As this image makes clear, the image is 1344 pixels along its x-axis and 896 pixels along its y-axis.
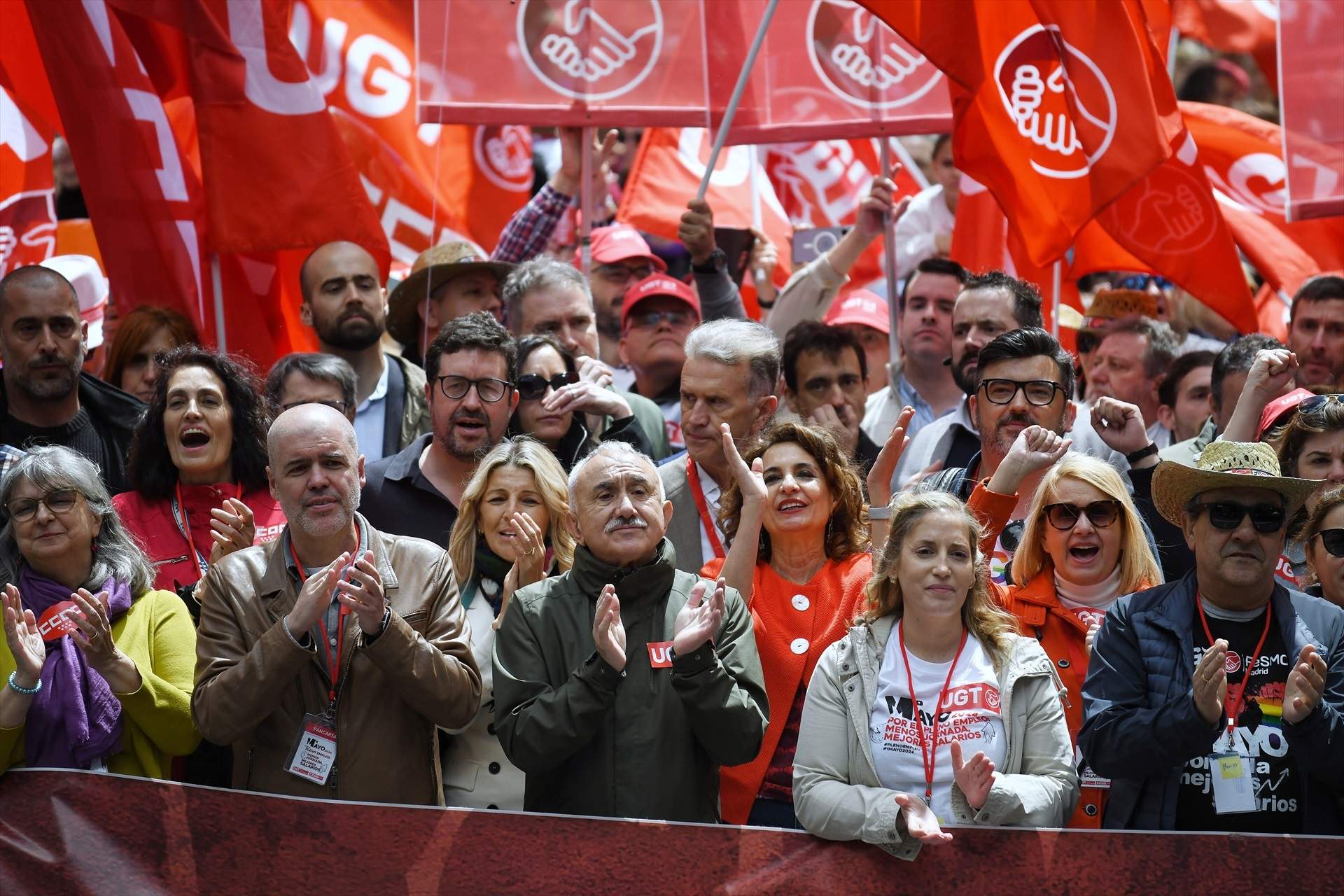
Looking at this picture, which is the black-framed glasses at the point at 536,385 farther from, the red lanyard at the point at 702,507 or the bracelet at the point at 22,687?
the bracelet at the point at 22,687

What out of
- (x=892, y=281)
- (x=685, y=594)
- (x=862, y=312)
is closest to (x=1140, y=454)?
(x=685, y=594)

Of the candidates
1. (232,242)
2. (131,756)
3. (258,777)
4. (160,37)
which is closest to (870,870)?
(258,777)

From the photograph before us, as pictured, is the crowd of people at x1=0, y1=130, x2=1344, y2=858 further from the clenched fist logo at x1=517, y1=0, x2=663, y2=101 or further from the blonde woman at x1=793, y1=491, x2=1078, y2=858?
the clenched fist logo at x1=517, y1=0, x2=663, y2=101

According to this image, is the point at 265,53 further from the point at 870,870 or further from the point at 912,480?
the point at 870,870

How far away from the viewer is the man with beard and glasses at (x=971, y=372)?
658cm

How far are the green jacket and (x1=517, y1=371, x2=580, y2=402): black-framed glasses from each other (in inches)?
60.5

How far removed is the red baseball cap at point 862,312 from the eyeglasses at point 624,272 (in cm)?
87

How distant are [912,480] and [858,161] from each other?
4.46m

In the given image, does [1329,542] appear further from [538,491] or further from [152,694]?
[152,694]

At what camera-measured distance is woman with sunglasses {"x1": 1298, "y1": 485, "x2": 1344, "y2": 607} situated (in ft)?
17.8

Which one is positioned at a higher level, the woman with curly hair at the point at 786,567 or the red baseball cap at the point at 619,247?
the red baseball cap at the point at 619,247

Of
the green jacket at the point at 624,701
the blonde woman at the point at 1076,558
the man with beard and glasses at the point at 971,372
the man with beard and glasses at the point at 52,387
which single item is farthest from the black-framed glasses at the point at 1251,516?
the man with beard and glasses at the point at 52,387

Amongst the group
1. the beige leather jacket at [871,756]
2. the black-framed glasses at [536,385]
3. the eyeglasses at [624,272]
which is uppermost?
the eyeglasses at [624,272]

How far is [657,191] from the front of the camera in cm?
962
